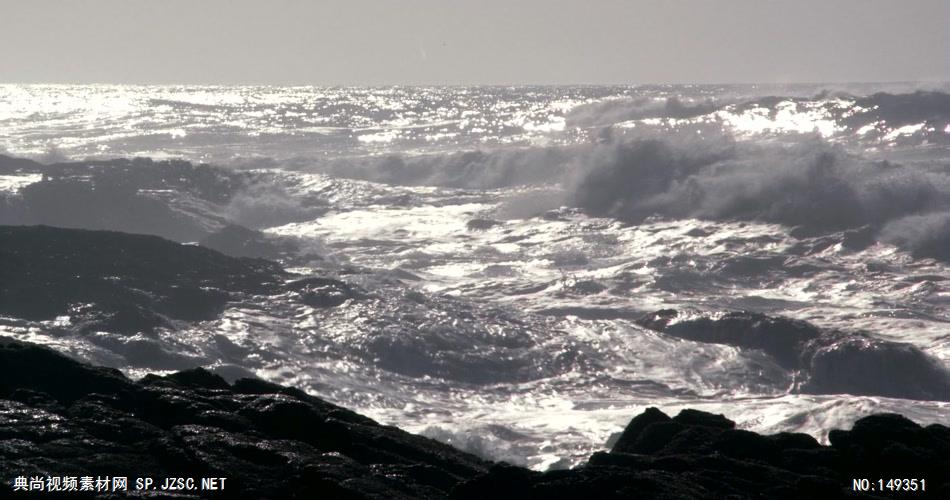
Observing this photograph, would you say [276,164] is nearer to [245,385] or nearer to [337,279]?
[337,279]

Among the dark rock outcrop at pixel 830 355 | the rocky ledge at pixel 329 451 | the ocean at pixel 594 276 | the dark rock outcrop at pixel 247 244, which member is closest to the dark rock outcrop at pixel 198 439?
the rocky ledge at pixel 329 451

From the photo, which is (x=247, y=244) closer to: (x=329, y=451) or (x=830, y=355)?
(x=830, y=355)

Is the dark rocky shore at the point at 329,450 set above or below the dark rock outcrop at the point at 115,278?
below

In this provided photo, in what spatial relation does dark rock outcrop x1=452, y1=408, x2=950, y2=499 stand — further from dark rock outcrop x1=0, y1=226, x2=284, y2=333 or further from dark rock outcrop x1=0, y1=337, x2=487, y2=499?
dark rock outcrop x1=0, y1=226, x2=284, y2=333

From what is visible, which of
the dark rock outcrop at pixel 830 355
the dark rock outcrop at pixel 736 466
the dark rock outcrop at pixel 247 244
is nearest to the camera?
the dark rock outcrop at pixel 736 466

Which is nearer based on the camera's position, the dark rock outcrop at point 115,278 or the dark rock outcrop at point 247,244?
the dark rock outcrop at point 115,278

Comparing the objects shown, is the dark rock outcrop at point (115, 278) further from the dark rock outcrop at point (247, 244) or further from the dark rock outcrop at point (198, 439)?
the dark rock outcrop at point (198, 439)

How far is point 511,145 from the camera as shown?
Result: 19812cm

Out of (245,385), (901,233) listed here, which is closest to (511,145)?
(901,233)

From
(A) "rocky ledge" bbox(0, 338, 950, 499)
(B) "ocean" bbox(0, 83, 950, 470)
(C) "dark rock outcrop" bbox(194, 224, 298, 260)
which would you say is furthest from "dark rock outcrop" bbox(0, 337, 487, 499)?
(C) "dark rock outcrop" bbox(194, 224, 298, 260)

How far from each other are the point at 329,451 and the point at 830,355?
193ft

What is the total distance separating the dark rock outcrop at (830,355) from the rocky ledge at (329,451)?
48.5 meters

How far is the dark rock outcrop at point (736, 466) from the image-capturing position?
24.1 metres

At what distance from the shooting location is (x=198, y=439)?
25391 millimetres
